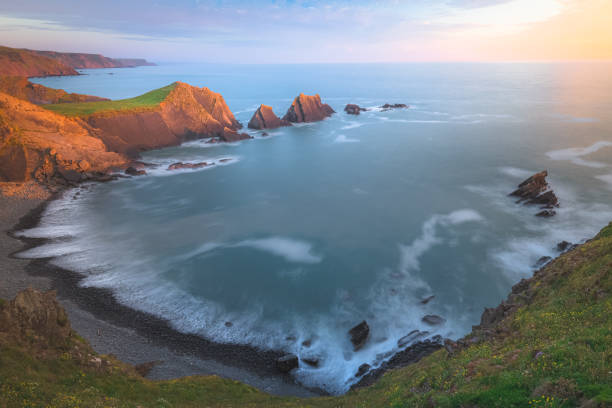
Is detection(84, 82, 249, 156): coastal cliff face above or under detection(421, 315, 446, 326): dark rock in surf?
above

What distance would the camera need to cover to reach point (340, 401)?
17047mm

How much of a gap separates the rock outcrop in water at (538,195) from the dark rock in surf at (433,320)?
1022 inches

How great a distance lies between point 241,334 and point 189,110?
242 ft

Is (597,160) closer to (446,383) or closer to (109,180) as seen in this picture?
(446,383)

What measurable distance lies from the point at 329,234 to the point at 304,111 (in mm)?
73269

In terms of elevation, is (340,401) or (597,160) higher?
(597,160)

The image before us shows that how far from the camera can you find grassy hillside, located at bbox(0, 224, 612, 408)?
930 centimetres

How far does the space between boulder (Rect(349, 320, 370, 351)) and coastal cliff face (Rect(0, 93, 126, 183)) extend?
2167 inches

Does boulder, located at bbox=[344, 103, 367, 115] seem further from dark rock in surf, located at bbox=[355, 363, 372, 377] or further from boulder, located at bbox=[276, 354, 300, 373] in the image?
boulder, located at bbox=[276, 354, 300, 373]

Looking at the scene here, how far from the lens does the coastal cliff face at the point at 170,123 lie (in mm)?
68688

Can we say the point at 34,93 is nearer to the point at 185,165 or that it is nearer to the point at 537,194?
the point at 185,165

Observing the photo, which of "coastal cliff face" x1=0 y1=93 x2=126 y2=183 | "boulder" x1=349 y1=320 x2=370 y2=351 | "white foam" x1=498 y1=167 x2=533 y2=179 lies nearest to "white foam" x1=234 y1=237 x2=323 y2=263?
"boulder" x1=349 y1=320 x2=370 y2=351

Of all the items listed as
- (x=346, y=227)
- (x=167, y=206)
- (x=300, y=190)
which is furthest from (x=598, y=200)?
(x=167, y=206)

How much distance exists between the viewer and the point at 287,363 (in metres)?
21.8
